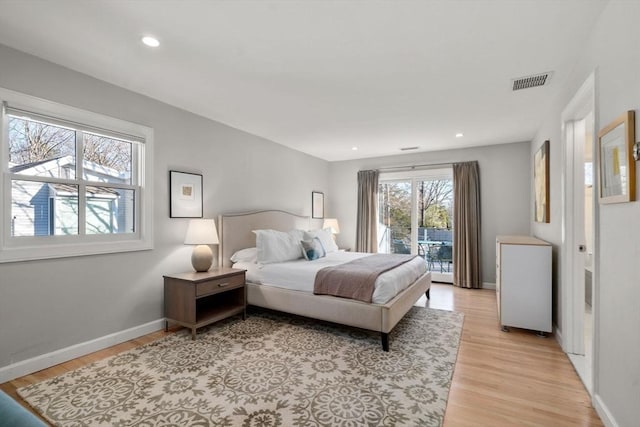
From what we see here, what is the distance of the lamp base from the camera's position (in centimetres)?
339

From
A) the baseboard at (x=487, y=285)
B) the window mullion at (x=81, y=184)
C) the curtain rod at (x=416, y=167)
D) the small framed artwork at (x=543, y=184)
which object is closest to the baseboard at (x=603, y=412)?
the small framed artwork at (x=543, y=184)

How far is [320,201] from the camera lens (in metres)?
6.44

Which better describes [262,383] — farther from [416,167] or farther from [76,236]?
[416,167]

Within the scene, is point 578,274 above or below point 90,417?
above

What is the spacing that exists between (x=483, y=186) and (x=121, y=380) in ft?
18.5

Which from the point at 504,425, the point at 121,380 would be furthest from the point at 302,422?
the point at 121,380

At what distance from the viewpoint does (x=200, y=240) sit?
340cm

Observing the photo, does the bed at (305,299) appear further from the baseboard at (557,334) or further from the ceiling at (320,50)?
the ceiling at (320,50)

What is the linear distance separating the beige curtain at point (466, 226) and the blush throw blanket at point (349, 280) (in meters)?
2.49

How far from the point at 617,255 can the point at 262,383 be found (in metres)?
2.37

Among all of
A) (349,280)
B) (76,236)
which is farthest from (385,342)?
(76,236)

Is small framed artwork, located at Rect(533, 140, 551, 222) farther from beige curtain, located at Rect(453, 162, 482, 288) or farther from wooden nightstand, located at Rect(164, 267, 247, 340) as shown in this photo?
wooden nightstand, located at Rect(164, 267, 247, 340)

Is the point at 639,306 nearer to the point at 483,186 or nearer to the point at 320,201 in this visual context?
the point at 483,186

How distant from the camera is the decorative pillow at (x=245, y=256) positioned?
12.9 feet
